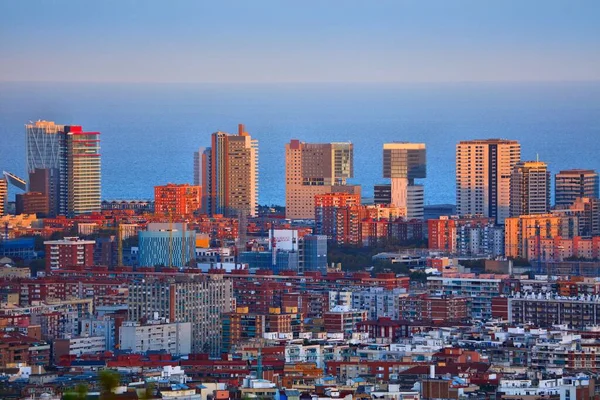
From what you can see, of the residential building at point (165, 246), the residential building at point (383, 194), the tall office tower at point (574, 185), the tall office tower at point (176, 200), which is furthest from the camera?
the residential building at point (383, 194)

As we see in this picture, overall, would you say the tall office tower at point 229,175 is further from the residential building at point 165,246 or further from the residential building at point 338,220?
the residential building at point 165,246

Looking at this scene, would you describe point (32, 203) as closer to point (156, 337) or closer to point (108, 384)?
point (156, 337)

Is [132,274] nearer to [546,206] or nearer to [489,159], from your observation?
[546,206]

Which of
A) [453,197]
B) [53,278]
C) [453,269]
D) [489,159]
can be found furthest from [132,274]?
[453,197]

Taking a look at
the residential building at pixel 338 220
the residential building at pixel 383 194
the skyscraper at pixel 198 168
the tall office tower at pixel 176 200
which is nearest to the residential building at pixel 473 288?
the residential building at pixel 338 220

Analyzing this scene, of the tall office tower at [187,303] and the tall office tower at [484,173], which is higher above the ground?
the tall office tower at [484,173]

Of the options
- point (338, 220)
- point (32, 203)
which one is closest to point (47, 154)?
point (32, 203)

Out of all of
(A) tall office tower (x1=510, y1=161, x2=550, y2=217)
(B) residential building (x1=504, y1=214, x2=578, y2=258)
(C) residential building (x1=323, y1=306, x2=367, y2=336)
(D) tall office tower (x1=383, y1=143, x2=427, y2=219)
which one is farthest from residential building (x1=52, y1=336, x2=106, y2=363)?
(D) tall office tower (x1=383, y1=143, x2=427, y2=219)
